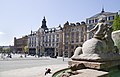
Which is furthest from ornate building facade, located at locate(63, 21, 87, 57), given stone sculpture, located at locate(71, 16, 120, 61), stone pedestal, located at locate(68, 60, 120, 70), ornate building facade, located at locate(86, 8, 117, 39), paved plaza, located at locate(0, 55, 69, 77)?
stone pedestal, located at locate(68, 60, 120, 70)

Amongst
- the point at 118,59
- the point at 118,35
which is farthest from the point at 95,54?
the point at 118,35

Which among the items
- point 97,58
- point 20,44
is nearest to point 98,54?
point 97,58

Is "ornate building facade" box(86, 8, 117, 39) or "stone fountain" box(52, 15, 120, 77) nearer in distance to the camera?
"stone fountain" box(52, 15, 120, 77)

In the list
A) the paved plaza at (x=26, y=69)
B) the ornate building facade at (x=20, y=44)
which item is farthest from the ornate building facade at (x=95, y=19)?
the ornate building facade at (x=20, y=44)

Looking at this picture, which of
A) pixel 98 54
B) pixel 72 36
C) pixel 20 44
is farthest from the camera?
pixel 20 44

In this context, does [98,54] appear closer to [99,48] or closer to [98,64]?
[99,48]

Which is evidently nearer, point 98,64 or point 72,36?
point 98,64

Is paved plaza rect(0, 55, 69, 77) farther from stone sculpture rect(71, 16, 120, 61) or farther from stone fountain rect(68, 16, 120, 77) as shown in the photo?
stone sculpture rect(71, 16, 120, 61)

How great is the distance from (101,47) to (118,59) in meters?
1.73

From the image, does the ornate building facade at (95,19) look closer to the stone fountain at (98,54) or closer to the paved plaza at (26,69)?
the paved plaza at (26,69)

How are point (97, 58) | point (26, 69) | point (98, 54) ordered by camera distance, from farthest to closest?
point (26, 69) → point (98, 54) → point (97, 58)

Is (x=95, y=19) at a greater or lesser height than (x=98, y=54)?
greater

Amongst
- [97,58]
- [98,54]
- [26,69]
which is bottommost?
[26,69]

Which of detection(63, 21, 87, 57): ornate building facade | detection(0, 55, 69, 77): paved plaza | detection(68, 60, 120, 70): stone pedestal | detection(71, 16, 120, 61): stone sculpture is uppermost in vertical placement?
detection(63, 21, 87, 57): ornate building facade
